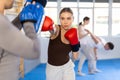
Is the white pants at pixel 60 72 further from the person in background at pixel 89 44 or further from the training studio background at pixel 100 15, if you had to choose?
the training studio background at pixel 100 15

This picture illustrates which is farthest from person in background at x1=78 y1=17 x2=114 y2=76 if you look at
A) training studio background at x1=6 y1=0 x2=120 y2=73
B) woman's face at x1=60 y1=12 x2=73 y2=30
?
woman's face at x1=60 y1=12 x2=73 y2=30

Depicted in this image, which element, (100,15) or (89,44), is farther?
(100,15)

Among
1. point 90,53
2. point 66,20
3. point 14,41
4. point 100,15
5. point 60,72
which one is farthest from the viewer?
point 100,15

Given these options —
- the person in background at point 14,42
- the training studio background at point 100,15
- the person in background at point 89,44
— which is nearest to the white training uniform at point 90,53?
the person in background at point 89,44

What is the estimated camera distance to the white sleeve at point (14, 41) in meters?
0.95

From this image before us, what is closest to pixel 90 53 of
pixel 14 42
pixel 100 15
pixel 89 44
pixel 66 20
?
pixel 89 44

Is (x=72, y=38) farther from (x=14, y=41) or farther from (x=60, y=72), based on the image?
(x=14, y=41)

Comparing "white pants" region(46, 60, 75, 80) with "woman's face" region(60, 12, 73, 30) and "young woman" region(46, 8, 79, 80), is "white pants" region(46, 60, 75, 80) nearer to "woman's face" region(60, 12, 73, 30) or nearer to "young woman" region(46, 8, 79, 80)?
"young woman" region(46, 8, 79, 80)

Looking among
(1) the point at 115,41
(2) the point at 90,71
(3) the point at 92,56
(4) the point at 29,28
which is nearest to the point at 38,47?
(4) the point at 29,28

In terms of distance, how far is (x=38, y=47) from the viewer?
3.32 ft

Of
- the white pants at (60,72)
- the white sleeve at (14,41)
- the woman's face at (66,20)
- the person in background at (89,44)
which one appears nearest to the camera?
the white sleeve at (14,41)

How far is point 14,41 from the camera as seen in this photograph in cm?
95

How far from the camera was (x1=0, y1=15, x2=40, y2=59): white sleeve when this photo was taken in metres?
0.95

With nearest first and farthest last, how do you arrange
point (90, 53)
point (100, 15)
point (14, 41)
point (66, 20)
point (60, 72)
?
point (14, 41) → point (60, 72) → point (66, 20) → point (90, 53) → point (100, 15)
